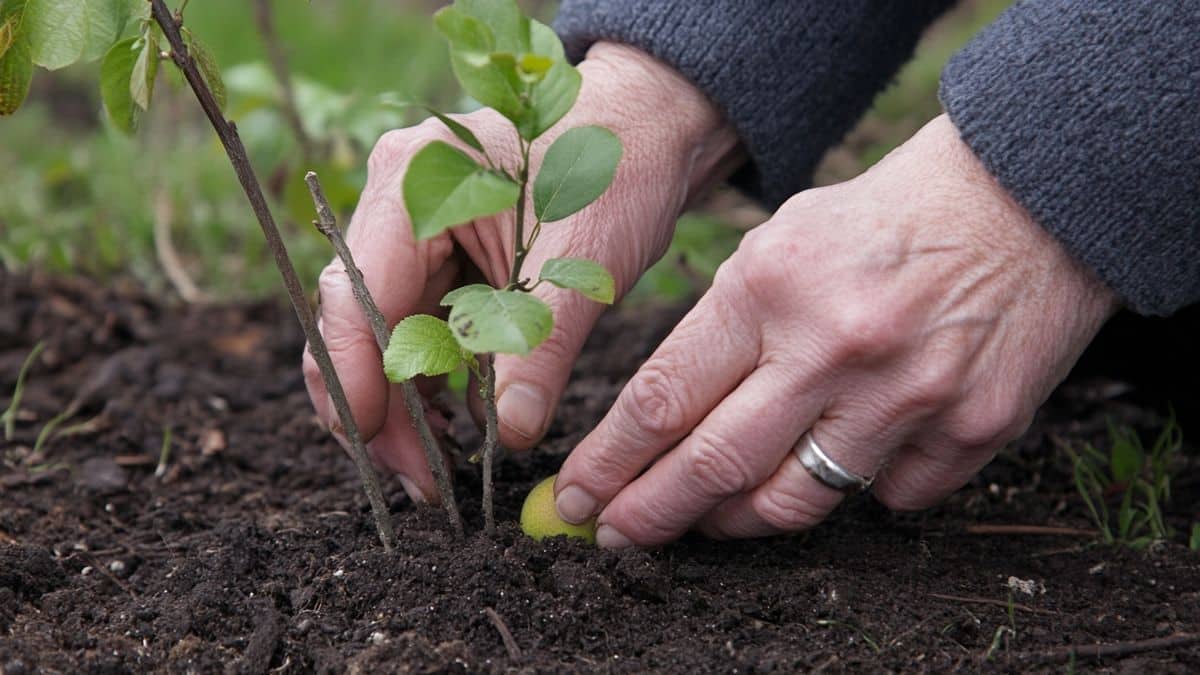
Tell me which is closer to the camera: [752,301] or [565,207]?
[565,207]

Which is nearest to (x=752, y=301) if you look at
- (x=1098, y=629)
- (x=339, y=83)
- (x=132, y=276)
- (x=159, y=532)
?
(x=1098, y=629)

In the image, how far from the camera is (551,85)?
1.36 metres

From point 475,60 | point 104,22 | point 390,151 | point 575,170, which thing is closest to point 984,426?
point 575,170

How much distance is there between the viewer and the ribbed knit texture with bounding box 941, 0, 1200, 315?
1624mm

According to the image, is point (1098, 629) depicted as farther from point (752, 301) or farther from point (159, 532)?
point (159, 532)

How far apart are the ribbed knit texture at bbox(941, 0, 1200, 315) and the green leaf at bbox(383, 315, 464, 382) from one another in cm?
80

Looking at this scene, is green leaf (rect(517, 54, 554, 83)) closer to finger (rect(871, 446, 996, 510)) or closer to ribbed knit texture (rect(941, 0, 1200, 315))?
ribbed knit texture (rect(941, 0, 1200, 315))

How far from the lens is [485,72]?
51.8 inches

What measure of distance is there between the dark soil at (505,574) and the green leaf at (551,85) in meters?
0.67

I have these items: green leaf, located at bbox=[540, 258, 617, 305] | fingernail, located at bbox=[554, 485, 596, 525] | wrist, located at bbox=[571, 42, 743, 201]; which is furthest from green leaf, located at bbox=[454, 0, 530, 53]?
fingernail, located at bbox=[554, 485, 596, 525]

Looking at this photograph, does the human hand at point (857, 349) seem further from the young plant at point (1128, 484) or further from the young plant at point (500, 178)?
the young plant at point (1128, 484)

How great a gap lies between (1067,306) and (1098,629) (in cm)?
48

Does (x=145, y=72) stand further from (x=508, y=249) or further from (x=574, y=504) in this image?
(x=574, y=504)

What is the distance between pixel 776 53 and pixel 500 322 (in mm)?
1084
